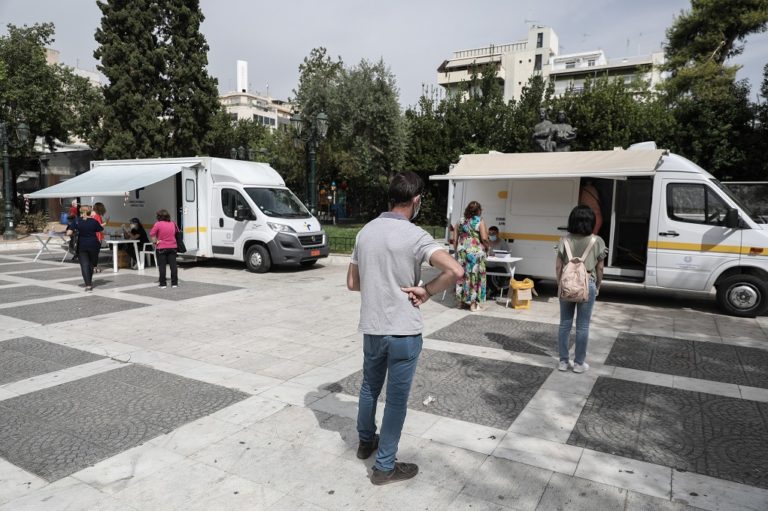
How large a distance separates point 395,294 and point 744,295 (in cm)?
770

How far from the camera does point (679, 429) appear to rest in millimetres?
4023

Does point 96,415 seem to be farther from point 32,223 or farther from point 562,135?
point 32,223

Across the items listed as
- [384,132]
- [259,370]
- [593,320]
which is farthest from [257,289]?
[384,132]

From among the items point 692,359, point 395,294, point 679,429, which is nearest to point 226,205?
point 692,359

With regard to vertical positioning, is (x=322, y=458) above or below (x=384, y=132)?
below

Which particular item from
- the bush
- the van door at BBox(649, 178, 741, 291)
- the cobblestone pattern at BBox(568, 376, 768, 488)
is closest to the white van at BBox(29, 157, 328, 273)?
the van door at BBox(649, 178, 741, 291)

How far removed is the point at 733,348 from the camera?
20.8 ft

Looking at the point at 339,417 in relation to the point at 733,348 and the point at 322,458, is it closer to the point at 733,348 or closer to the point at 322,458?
the point at 322,458

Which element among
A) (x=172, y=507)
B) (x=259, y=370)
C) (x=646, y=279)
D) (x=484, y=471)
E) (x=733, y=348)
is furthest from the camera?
(x=646, y=279)

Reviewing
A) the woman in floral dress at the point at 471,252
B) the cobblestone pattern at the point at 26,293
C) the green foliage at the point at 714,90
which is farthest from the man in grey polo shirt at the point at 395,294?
the green foliage at the point at 714,90

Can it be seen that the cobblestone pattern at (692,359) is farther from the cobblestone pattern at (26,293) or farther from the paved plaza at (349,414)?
the cobblestone pattern at (26,293)

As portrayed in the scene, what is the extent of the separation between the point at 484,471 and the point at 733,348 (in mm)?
4789

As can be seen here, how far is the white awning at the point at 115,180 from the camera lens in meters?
12.4

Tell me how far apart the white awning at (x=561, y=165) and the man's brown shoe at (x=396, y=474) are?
6578 mm
